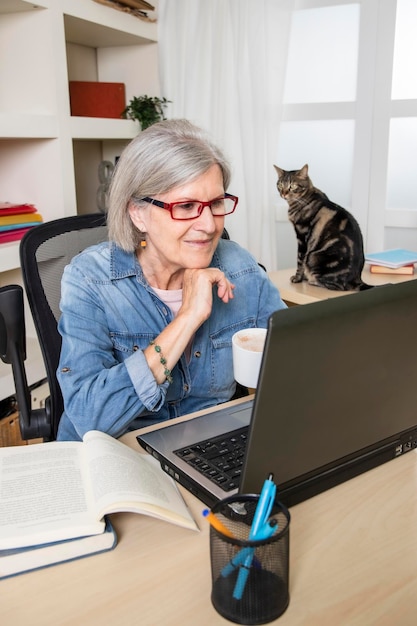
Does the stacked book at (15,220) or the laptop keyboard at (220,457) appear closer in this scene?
the laptop keyboard at (220,457)

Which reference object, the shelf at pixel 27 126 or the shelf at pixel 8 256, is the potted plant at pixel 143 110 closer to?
the shelf at pixel 27 126

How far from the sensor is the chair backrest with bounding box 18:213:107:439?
134 centimetres

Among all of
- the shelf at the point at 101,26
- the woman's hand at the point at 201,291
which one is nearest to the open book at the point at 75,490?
the woman's hand at the point at 201,291

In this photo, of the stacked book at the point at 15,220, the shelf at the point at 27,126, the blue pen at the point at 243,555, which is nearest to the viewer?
the blue pen at the point at 243,555

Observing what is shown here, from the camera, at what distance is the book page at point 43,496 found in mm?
751

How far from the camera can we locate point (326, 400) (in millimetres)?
740

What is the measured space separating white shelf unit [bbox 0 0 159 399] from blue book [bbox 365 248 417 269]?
1.08 metres

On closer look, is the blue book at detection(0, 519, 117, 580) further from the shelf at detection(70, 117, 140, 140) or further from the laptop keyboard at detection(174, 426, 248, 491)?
the shelf at detection(70, 117, 140, 140)

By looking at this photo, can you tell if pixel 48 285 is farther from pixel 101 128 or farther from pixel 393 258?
pixel 393 258

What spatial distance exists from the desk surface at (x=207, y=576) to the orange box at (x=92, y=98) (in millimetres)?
1914

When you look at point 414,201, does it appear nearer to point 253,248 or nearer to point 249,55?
point 253,248

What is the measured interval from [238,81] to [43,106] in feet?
2.73

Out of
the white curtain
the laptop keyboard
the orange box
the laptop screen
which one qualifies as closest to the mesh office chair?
the laptop keyboard

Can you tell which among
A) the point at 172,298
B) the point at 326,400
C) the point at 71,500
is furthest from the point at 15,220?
the point at 326,400
